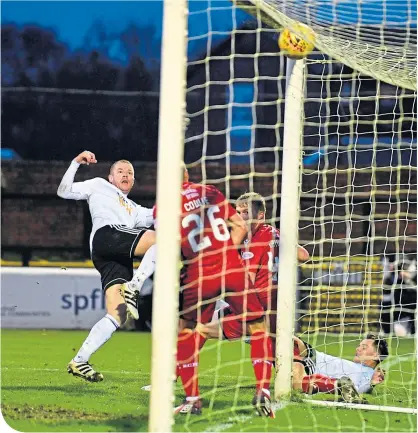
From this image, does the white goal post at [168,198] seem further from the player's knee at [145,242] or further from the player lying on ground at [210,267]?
the player's knee at [145,242]

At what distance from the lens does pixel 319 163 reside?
230 inches

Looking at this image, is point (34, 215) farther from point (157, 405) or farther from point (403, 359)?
point (157, 405)

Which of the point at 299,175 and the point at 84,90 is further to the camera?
the point at 84,90

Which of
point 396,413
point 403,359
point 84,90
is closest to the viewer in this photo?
point 396,413

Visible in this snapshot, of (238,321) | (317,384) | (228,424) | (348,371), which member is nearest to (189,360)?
(228,424)

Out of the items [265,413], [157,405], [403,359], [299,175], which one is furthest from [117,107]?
[157,405]

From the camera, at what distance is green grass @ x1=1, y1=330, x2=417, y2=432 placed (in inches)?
151

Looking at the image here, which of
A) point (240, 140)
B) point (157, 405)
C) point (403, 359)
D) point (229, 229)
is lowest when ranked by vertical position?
point (403, 359)

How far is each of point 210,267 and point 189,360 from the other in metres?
0.47

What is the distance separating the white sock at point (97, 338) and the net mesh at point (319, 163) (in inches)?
26.5

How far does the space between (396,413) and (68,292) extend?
455 centimetres

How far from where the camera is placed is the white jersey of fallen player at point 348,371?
4832 millimetres

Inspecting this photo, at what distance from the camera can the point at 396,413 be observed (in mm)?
4309

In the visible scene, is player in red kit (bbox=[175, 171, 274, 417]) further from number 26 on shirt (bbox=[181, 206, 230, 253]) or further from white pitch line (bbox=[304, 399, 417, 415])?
white pitch line (bbox=[304, 399, 417, 415])
